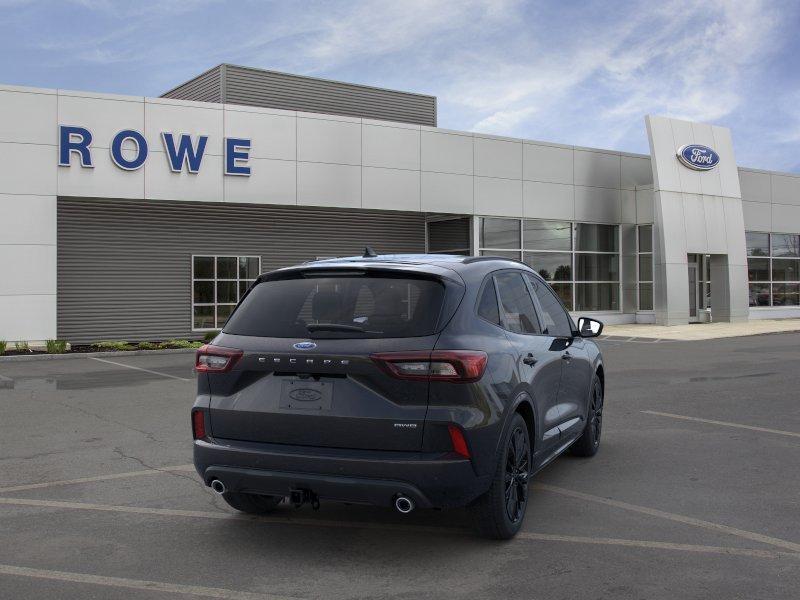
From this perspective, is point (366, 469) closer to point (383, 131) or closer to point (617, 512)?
point (617, 512)

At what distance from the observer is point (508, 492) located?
509 cm

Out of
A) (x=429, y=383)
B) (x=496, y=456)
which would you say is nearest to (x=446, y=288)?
(x=429, y=383)

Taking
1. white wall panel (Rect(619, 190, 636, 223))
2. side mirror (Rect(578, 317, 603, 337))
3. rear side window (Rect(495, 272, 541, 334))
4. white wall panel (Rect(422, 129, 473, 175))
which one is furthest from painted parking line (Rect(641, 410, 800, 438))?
white wall panel (Rect(619, 190, 636, 223))

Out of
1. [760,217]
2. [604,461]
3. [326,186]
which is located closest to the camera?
[604,461]

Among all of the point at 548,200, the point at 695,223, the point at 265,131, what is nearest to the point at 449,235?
the point at 548,200

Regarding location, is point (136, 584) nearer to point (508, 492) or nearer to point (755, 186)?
point (508, 492)

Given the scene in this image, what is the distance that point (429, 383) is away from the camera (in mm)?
4609

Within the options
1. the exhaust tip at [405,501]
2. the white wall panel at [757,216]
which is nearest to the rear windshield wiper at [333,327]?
the exhaust tip at [405,501]

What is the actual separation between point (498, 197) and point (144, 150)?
435 inches

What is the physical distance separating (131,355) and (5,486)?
12.7m

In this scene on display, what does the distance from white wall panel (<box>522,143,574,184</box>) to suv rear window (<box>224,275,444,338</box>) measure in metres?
22.9

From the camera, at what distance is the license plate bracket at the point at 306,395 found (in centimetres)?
473

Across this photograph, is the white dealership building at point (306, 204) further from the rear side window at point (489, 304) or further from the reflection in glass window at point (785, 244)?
the rear side window at point (489, 304)

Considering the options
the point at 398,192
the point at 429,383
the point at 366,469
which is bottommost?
the point at 366,469
